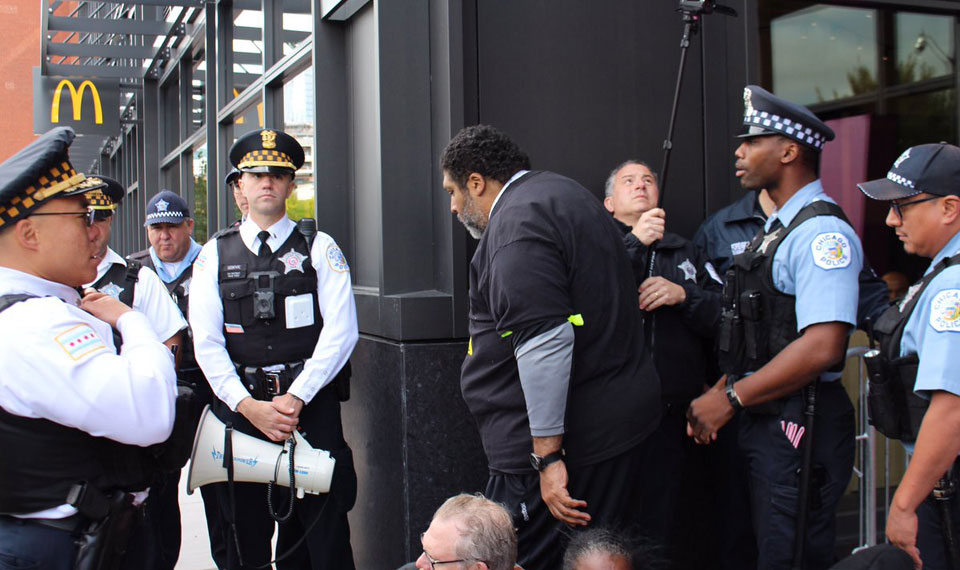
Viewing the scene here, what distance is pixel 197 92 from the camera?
9555 millimetres

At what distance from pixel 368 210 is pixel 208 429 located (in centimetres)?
147

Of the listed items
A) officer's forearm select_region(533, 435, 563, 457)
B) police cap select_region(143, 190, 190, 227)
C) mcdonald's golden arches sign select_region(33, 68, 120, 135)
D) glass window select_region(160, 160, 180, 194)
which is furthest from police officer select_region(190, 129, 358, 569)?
mcdonald's golden arches sign select_region(33, 68, 120, 135)

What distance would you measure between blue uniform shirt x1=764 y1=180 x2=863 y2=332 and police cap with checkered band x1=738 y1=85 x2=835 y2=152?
0.39 m

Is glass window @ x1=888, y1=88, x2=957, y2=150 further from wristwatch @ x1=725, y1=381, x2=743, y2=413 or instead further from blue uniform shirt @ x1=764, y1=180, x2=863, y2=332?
wristwatch @ x1=725, y1=381, x2=743, y2=413

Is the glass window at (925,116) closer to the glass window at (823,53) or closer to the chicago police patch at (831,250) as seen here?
the glass window at (823,53)

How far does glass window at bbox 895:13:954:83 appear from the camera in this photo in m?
5.29

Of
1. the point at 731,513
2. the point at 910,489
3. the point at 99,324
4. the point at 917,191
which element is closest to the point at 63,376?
the point at 99,324

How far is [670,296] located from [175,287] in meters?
3.17

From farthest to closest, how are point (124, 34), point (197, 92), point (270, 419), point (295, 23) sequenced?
point (124, 34) < point (197, 92) < point (295, 23) < point (270, 419)

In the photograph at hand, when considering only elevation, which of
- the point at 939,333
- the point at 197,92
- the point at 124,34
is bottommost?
the point at 939,333

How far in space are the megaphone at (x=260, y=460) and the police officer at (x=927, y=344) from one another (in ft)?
7.73

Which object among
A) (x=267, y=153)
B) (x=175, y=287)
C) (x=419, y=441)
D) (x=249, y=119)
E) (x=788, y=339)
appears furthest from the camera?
(x=249, y=119)

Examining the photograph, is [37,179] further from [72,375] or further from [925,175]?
[925,175]

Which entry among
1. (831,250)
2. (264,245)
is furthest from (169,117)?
(831,250)
